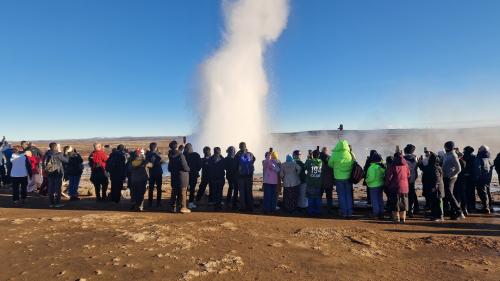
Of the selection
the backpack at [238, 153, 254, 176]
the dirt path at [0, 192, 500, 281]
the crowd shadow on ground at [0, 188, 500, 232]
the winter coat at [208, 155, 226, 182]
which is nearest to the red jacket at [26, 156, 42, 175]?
the crowd shadow on ground at [0, 188, 500, 232]

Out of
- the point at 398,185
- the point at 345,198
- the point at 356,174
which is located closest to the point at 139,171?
the point at 345,198

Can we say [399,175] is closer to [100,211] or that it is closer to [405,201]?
[405,201]

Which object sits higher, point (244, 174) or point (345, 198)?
point (244, 174)

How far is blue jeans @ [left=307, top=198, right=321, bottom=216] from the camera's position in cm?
1088

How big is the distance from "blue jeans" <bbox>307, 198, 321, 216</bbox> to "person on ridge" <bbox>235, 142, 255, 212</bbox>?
1.74 m

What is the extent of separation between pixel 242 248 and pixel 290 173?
14.2ft

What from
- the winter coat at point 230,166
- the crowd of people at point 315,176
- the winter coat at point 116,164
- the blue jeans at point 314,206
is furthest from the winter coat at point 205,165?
the blue jeans at point 314,206

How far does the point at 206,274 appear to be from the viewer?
5691 millimetres

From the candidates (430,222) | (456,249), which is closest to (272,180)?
(430,222)

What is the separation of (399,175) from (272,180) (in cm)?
346

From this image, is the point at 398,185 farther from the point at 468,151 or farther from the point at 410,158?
the point at 468,151

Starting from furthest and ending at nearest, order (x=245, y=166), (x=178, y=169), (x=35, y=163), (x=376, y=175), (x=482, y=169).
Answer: (x=35, y=163), (x=245, y=166), (x=482, y=169), (x=178, y=169), (x=376, y=175)

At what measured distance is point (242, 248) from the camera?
7.11 metres

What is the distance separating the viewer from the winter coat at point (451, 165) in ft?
32.1
